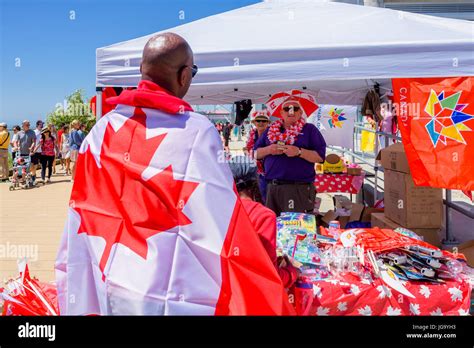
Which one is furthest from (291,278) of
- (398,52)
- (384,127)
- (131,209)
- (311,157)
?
(384,127)

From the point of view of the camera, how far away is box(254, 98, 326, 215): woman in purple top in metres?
4.10

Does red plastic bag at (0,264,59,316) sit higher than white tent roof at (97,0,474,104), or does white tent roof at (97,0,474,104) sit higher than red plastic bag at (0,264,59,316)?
white tent roof at (97,0,474,104)

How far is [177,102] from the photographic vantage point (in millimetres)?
1602

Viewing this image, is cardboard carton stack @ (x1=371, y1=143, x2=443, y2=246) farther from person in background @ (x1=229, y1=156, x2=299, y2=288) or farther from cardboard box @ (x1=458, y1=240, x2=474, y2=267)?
person in background @ (x1=229, y1=156, x2=299, y2=288)

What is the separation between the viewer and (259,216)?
72.1 inches

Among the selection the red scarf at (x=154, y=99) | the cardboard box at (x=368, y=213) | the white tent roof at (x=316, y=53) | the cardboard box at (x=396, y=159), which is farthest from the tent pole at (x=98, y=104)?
the cardboard box at (x=368, y=213)

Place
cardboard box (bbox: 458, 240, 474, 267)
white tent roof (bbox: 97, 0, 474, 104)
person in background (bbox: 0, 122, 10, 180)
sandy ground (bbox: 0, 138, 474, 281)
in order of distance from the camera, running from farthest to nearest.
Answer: person in background (bbox: 0, 122, 10, 180)
sandy ground (bbox: 0, 138, 474, 281)
cardboard box (bbox: 458, 240, 474, 267)
white tent roof (bbox: 97, 0, 474, 104)

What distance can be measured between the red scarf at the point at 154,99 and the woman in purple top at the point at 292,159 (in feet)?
8.28

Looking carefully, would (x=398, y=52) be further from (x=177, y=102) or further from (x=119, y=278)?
(x=119, y=278)

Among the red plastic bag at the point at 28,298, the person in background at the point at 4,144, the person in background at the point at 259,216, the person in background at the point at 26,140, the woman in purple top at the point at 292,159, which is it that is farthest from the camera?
the person in background at the point at 4,144

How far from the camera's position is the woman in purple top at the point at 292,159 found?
410 cm

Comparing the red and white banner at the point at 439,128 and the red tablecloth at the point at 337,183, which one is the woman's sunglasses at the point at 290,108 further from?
the red tablecloth at the point at 337,183

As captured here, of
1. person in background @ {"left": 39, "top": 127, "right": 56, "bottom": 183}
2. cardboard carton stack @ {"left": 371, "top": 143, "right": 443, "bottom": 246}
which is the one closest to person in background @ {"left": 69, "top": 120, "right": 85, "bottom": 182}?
person in background @ {"left": 39, "top": 127, "right": 56, "bottom": 183}

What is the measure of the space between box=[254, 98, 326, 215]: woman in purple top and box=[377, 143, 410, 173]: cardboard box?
0.72m
